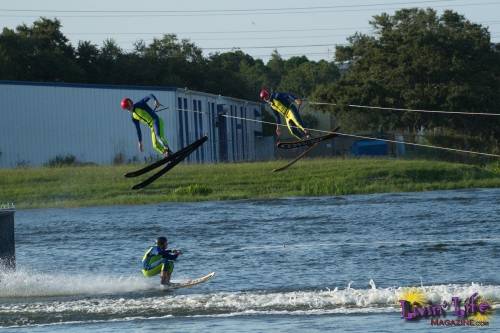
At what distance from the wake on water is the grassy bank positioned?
872 inches

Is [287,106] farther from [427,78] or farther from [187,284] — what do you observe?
[427,78]

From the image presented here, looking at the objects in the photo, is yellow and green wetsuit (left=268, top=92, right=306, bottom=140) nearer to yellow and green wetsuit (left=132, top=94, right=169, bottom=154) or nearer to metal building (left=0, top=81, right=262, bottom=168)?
yellow and green wetsuit (left=132, top=94, right=169, bottom=154)

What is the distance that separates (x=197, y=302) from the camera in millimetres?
21203

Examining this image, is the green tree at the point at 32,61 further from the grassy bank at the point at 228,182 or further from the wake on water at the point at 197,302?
the wake on water at the point at 197,302

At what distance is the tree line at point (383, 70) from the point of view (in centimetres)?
6281

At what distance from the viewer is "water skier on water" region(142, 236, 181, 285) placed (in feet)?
76.7

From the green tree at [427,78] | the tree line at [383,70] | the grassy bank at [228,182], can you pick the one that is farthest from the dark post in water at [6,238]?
the green tree at [427,78]

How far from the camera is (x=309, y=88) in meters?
118

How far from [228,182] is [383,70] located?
70.3ft

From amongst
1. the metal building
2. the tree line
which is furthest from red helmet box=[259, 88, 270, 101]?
the tree line

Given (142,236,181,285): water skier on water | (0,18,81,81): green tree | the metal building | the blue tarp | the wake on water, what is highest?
(0,18,81,81): green tree

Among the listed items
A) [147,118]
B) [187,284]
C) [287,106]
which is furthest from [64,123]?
[187,284]

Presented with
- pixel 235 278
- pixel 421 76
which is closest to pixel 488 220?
pixel 235 278

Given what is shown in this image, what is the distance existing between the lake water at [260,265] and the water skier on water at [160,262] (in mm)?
384
